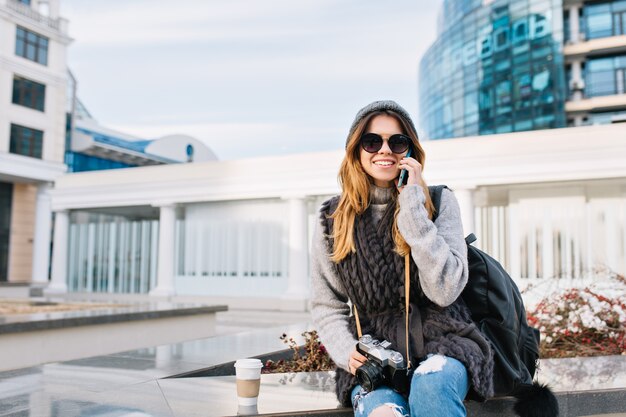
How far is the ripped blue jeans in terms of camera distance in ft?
6.83

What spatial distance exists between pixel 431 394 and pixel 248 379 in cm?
113

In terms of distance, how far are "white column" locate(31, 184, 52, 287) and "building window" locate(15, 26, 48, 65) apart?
5722 mm

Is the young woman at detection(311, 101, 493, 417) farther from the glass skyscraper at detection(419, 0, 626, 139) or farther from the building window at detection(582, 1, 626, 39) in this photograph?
the building window at detection(582, 1, 626, 39)

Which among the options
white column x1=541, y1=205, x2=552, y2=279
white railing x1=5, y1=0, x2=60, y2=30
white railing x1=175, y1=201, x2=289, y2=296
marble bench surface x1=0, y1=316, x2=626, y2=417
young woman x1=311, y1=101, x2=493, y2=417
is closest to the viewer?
young woman x1=311, y1=101, x2=493, y2=417

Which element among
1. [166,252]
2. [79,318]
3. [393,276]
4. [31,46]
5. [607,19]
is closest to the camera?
[393,276]

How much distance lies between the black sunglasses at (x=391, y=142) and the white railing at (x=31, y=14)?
2769 cm

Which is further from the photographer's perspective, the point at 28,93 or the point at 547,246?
the point at 28,93

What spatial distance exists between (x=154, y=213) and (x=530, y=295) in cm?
1379

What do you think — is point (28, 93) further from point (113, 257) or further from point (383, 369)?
point (383, 369)

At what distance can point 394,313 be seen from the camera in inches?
96.5

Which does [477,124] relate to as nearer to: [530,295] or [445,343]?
[530,295]

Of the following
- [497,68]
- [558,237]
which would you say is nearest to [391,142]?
[558,237]

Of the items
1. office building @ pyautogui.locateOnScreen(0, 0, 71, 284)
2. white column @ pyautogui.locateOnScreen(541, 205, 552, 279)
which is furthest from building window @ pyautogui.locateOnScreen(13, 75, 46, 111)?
→ white column @ pyautogui.locateOnScreen(541, 205, 552, 279)

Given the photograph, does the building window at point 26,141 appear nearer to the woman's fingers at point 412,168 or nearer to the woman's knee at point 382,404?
the woman's fingers at point 412,168
